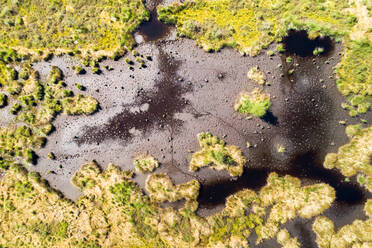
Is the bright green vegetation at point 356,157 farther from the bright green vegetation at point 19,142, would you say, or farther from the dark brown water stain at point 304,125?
the bright green vegetation at point 19,142

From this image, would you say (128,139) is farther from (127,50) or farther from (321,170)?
(321,170)

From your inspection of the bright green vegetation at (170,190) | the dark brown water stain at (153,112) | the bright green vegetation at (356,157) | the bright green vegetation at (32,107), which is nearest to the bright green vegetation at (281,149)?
the bright green vegetation at (356,157)

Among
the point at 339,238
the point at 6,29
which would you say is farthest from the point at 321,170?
the point at 6,29

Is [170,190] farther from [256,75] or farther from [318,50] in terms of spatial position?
[318,50]

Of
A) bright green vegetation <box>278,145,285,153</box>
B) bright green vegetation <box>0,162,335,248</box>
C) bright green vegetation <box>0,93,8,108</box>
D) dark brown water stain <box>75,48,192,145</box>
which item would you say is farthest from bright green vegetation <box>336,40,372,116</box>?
bright green vegetation <box>0,93,8,108</box>

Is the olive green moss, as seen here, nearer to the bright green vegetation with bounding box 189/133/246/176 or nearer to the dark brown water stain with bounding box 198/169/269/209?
the dark brown water stain with bounding box 198/169/269/209

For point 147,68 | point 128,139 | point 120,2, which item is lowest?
point 128,139

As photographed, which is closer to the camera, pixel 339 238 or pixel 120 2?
pixel 339 238
